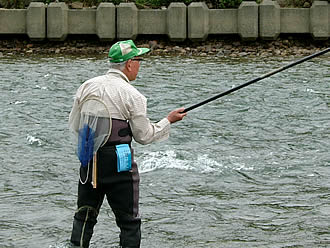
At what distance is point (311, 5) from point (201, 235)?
20.4 metres

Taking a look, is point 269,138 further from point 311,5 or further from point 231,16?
point 311,5

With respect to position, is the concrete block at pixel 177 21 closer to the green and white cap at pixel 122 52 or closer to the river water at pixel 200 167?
the river water at pixel 200 167

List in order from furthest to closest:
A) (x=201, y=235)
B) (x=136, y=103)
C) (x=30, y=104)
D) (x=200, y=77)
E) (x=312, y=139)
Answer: (x=200, y=77) < (x=30, y=104) < (x=312, y=139) < (x=201, y=235) < (x=136, y=103)

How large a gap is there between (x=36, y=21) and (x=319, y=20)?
8490 millimetres

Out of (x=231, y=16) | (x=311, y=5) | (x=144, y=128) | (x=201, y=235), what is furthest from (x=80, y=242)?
(x=311, y=5)

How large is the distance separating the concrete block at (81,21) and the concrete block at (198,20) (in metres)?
2.98

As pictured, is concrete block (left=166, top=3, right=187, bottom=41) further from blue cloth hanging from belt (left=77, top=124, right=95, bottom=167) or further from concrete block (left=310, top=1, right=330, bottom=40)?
blue cloth hanging from belt (left=77, top=124, right=95, bottom=167)

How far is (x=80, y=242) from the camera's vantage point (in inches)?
222

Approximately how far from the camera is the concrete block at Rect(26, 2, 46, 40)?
2422cm

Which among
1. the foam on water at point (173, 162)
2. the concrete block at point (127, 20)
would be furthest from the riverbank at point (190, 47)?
the foam on water at point (173, 162)

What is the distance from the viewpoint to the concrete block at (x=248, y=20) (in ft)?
77.8

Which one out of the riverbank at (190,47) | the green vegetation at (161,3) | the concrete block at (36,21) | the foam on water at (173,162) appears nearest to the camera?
the foam on water at (173,162)

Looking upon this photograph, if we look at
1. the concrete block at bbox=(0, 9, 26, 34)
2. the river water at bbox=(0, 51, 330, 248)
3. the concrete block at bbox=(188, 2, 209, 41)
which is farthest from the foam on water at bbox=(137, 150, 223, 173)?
the concrete block at bbox=(0, 9, 26, 34)

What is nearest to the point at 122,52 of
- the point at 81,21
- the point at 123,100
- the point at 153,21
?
the point at 123,100
